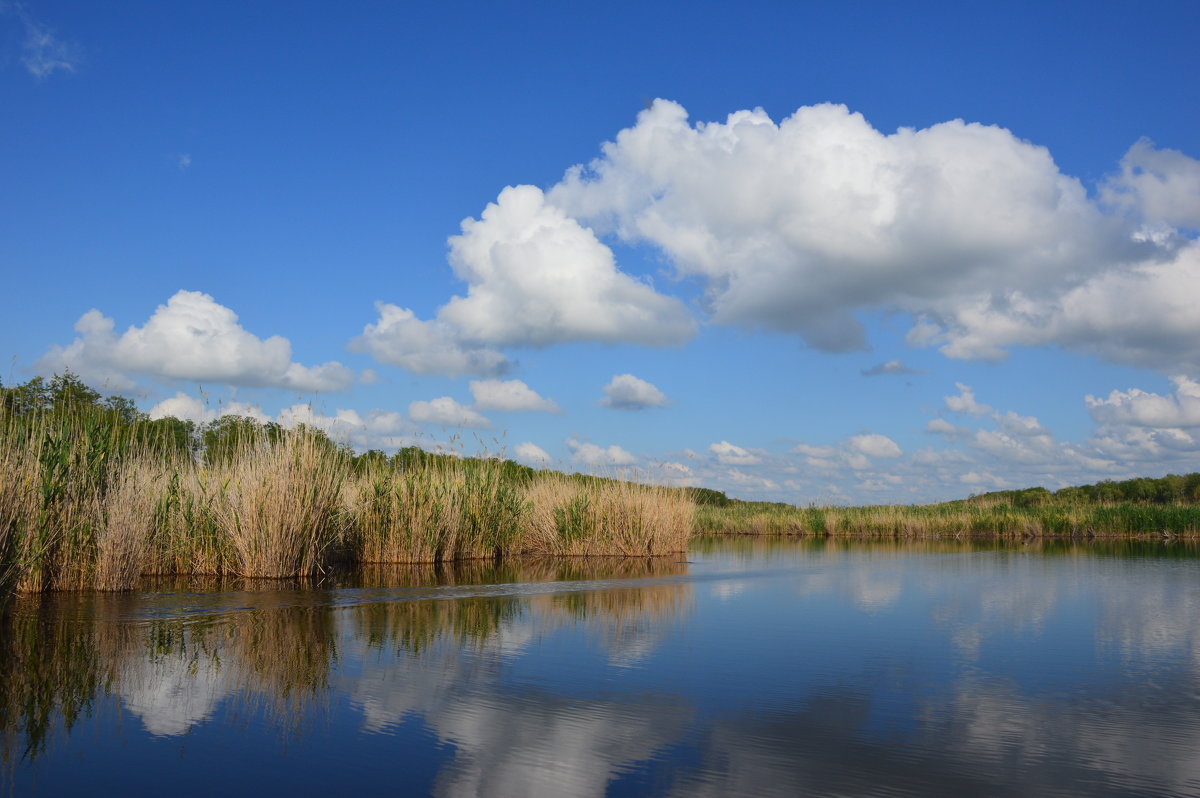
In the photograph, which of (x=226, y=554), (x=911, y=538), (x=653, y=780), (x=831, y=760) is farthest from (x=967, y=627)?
(x=911, y=538)

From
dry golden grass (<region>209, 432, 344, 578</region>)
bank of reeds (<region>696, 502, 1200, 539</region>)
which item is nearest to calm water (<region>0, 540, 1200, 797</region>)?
dry golden grass (<region>209, 432, 344, 578</region>)

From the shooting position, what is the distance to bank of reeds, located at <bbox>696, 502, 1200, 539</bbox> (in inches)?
1020

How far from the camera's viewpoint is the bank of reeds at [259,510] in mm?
7977

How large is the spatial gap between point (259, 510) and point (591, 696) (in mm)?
6823

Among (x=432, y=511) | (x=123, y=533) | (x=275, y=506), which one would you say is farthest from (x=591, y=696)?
(x=432, y=511)

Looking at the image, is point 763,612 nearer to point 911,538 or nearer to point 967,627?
point 967,627

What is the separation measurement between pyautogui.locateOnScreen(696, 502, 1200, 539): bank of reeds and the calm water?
66.4 ft

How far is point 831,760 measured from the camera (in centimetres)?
346

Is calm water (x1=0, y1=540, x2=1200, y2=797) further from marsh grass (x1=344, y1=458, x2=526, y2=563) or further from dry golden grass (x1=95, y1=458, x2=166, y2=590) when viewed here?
marsh grass (x1=344, y1=458, x2=526, y2=563)

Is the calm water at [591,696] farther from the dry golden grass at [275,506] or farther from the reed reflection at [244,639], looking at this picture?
the dry golden grass at [275,506]

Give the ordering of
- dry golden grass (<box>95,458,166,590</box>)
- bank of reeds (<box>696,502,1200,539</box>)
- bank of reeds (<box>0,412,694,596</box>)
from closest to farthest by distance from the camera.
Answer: bank of reeds (<box>0,412,694,596</box>) < dry golden grass (<box>95,458,166,590</box>) < bank of reeds (<box>696,502,1200,539</box>)

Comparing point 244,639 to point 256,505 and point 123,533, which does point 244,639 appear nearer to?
point 123,533

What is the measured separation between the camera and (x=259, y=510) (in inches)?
392

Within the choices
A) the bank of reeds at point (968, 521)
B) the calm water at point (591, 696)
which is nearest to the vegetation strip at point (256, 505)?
the calm water at point (591, 696)
